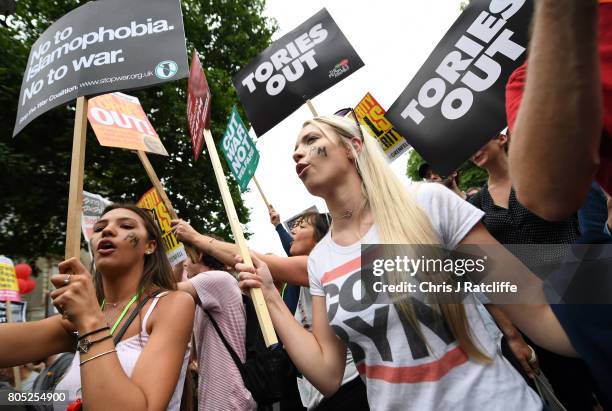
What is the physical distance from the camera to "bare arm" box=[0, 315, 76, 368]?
2.12 metres

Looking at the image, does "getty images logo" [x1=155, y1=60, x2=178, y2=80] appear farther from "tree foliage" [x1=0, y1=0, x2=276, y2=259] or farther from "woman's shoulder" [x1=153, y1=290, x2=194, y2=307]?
"tree foliage" [x1=0, y1=0, x2=276, y2=259]

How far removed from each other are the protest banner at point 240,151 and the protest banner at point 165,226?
70 cm

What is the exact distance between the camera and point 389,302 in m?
1.62

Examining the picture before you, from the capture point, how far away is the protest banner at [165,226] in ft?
12.5

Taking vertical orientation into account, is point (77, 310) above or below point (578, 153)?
above

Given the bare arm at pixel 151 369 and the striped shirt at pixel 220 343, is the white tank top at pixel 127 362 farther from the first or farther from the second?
the striped shirt at pixel 220 343

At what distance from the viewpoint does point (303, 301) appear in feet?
10.8

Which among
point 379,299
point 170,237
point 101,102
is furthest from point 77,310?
point 101,102

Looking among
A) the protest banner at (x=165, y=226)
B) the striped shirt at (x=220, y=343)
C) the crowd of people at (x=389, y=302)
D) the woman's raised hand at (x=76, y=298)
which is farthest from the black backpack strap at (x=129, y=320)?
the protest banner at (x=165, y=226)

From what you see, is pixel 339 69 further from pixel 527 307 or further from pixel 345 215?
pixel 527 307

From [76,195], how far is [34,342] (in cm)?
74

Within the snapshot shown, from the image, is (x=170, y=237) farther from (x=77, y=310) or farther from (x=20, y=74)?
(x=20, y=74)

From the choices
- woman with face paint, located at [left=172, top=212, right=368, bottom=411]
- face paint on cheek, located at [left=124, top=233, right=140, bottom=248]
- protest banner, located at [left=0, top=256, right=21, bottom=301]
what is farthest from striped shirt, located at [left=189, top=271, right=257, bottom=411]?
protest banner, located at [left=0, top=256, right=21, bottom=301]

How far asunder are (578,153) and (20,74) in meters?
13.0
